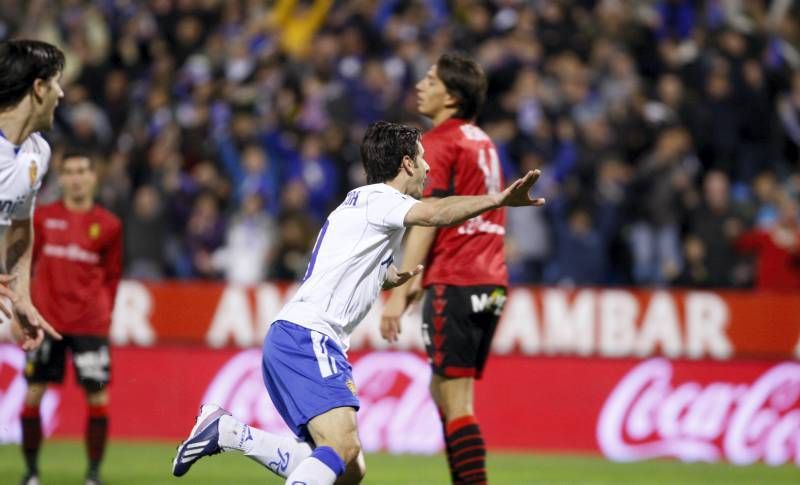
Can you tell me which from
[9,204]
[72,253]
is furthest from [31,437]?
[9,204]

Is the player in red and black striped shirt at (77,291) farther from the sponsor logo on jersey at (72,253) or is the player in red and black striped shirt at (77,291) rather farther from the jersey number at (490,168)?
the jersey number at (490,168)

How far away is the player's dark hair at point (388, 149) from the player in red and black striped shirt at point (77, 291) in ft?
12.4

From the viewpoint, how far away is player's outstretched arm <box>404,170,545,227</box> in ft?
19.5

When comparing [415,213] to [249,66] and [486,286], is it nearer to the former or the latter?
[486,286]

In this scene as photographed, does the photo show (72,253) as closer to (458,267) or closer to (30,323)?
(30,323)

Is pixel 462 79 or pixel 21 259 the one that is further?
pixel 462 79

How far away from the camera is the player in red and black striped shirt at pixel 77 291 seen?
962 centimetres

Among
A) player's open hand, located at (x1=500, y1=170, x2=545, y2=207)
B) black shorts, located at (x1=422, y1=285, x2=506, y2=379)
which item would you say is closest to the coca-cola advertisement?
black shorts, located at (x1=422, y1=285, x2=506, y2=379)

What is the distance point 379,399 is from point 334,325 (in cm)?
625

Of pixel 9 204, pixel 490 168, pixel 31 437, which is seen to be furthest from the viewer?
pixel 31 437

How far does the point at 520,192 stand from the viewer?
5914mm

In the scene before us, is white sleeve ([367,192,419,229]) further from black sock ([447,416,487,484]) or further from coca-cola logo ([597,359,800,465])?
coca-cola logo ([597,359,800,465])

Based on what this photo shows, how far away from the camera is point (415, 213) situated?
20.4ft

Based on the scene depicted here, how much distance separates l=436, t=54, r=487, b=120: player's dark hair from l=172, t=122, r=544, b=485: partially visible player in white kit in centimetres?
137
